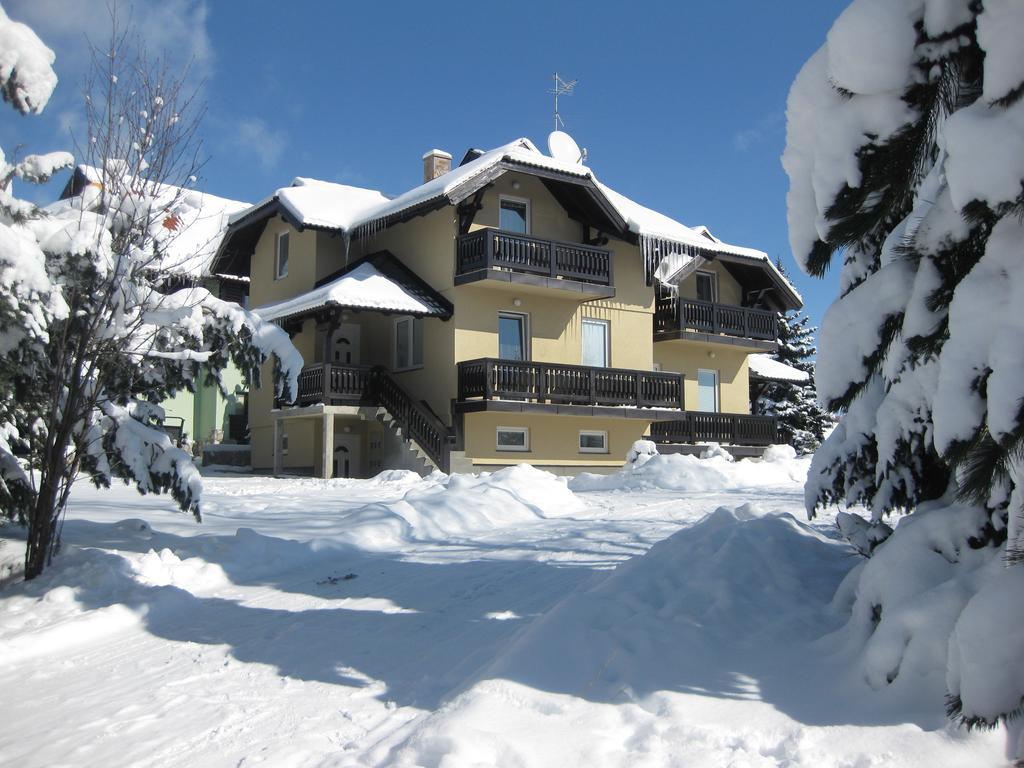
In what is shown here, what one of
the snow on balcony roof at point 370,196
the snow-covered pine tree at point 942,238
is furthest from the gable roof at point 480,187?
the snow-covered pine tree at point 942,238

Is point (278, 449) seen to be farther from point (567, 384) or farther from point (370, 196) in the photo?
point (370, 196)

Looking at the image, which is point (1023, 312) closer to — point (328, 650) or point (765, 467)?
point (328, 650)

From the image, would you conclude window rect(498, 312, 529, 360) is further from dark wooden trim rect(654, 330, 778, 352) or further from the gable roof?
dark wooden trim rect(654, 330, 778, 352)

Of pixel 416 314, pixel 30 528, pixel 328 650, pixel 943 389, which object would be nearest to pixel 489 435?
pixel 416 314

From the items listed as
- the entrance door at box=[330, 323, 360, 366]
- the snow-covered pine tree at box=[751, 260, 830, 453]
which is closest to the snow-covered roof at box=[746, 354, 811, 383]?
the snow-covered pine tree at box=[751, 260, 830, 453]

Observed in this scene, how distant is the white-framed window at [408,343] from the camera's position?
22.8 metres

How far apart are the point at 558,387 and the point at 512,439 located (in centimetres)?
173

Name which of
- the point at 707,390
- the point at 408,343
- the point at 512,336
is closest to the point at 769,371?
the point at 707,390

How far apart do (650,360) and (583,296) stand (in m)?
3.37

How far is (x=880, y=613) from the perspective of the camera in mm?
4324

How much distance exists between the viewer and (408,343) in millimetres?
23078

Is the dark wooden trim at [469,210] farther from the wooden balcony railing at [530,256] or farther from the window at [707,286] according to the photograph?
the window at [707,286]

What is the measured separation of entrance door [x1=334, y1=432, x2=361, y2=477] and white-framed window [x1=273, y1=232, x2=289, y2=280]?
226 inches

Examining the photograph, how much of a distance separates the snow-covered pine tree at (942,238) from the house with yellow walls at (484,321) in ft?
53.1
